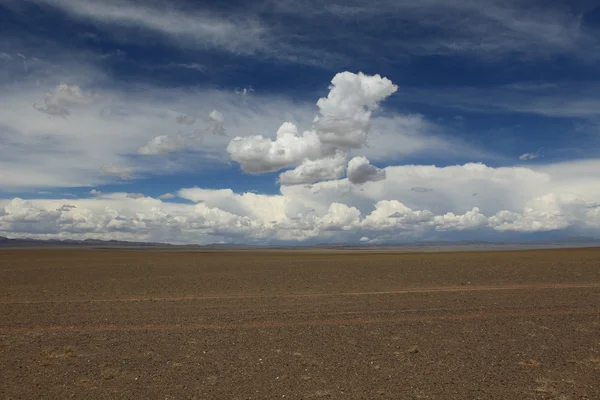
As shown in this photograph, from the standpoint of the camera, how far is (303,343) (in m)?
15.3

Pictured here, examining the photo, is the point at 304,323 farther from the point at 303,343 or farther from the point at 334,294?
the point at 334,294

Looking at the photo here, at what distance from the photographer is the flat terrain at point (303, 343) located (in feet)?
36.7

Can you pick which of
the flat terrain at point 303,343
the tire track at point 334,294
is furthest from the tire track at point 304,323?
the tire track at point 334,294

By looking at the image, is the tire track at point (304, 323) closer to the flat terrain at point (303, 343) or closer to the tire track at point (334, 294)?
the flat terrain at point (303, 343)

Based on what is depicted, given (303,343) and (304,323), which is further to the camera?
(304,323)

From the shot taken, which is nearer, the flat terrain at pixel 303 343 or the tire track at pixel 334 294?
the flat terrain at pixel 303 343

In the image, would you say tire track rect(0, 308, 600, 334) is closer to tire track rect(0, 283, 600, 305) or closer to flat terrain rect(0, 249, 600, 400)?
flat terrain rect(0, 249, 600, 400)

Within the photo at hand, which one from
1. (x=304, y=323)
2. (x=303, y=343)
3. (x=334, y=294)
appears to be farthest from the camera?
(x=334, y=294)

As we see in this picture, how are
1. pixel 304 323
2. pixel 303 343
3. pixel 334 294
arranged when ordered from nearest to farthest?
pixel 303 343
pixel 304 323
pixel 334 294

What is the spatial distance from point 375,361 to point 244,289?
1765 centimetres

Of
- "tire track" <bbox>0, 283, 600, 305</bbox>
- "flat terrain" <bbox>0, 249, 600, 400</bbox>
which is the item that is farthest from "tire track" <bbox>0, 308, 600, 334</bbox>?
"tire track" <bbox>0, 283, 600, 305</bbox>

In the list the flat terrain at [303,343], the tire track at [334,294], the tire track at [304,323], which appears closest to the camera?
the flat terrain at [303,343]

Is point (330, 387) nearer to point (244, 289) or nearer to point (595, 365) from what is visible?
point (595, 365)

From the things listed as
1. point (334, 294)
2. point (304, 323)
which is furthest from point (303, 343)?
point (334, 294)
